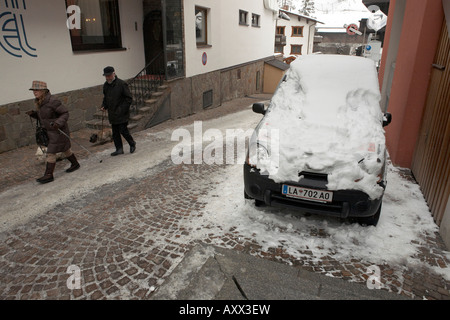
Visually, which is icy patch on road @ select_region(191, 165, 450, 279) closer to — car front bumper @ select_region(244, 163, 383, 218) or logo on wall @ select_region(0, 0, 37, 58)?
car front bumper @ select_region(244, 163, 383, 218)

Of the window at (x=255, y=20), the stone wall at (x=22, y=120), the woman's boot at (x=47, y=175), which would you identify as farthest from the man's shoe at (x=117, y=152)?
the window at (x=255, y=20)

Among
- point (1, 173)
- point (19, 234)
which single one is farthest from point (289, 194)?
→ point (1, 173)

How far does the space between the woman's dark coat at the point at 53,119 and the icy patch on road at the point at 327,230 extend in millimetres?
2929

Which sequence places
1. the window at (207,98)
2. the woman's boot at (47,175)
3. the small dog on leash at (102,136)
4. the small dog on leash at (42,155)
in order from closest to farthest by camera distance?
the woman's boot at (47,175) → the small dog on leash at (42,155) → the small dog on leash at (102,136) → the window at (207,98)

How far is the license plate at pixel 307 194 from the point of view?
3.41 meters

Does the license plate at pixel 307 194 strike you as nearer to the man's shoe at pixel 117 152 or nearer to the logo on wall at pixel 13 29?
the man's shoe at pixel 117 152

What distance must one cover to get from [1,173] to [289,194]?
18.0ft

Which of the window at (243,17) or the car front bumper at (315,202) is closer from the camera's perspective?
the car front bumper at (315,202)

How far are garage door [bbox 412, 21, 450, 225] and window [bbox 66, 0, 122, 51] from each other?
8528mm

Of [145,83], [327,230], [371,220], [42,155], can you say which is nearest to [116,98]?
[42,155]

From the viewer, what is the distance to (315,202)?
138 inches

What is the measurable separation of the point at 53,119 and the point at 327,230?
4.82 metres
